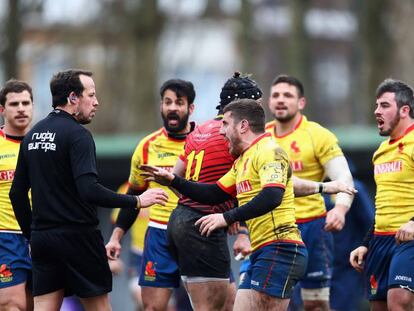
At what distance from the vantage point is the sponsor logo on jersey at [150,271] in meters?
11.6

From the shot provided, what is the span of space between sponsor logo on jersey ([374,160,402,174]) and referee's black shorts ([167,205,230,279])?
156cm

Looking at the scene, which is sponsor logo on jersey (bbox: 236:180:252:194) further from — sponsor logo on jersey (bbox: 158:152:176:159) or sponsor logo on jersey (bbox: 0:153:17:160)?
sponsor logo on jersey (bbox: 0:153:17:160)

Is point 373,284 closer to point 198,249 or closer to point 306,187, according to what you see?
point 306,187

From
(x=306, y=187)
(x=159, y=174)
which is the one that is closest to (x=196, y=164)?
(x=159, y=174)

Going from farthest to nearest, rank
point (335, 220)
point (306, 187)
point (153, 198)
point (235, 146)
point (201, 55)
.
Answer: point (201, 55) → point (335, 220) → point (306, 187) → point (235, 146) → point (153, 198)

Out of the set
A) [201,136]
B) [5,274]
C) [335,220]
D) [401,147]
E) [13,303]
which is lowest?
[13,303]

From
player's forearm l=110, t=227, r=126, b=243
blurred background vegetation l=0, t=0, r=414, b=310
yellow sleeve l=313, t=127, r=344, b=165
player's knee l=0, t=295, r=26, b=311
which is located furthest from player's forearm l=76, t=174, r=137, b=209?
blurred background vegetation l=0, t=0, r=414, b=310

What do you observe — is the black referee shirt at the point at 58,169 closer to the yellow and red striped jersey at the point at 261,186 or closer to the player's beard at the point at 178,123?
the yellow and red striped jersey at the point at 261,186

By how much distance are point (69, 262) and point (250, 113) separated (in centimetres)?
198

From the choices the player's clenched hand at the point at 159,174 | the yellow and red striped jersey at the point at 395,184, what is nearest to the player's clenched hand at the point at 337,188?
the yellow and red striped jersey at the point at 395,184

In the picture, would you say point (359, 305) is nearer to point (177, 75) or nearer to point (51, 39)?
point (51, 39)

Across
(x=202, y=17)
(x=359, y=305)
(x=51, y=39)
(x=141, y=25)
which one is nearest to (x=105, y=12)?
(x=51, y=39)

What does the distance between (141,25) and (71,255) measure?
748 inches

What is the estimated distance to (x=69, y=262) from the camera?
960cm
